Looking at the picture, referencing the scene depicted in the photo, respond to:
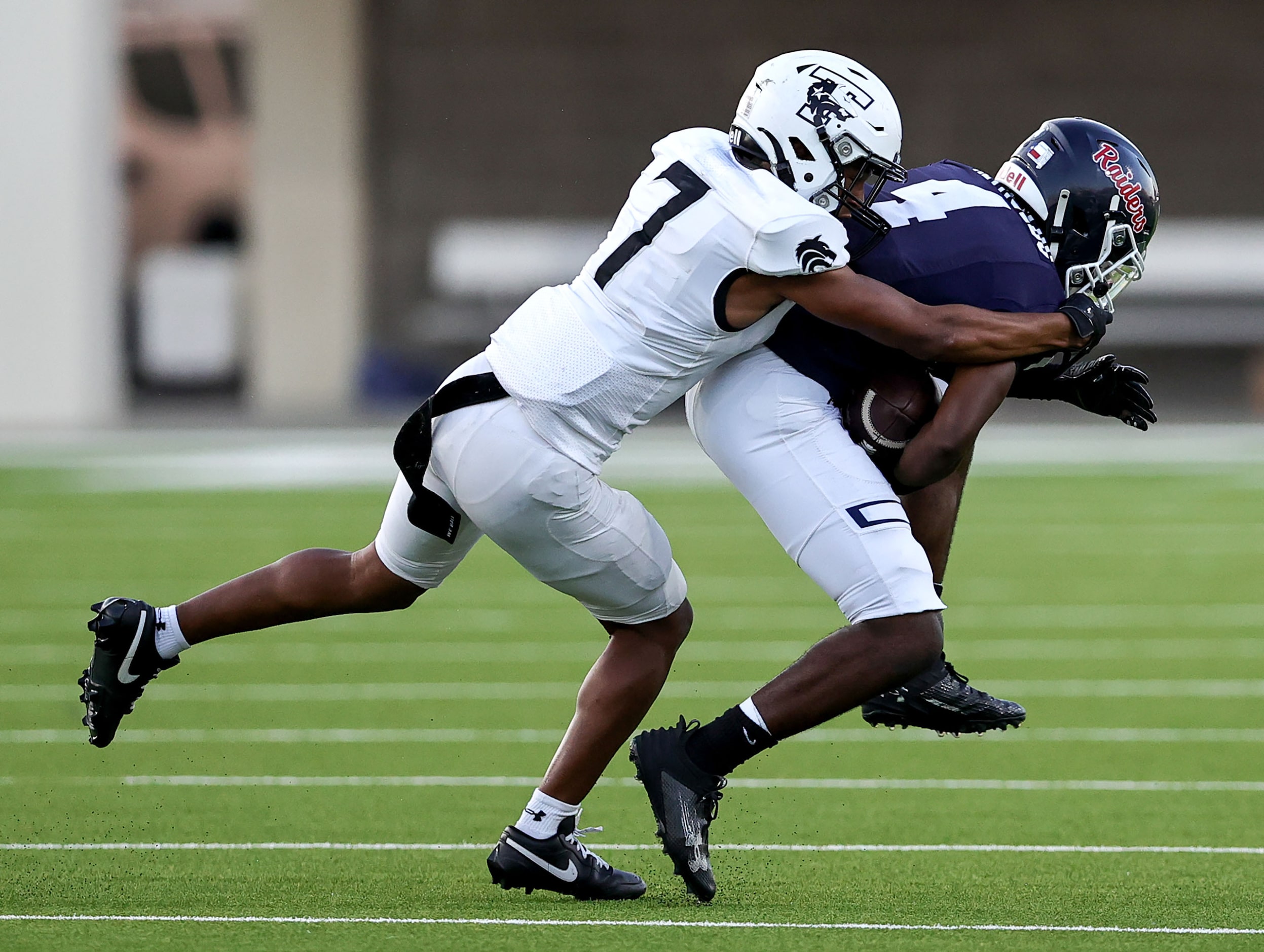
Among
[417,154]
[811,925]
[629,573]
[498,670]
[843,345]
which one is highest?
[843,345]

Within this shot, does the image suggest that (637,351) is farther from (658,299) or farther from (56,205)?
(56,205)

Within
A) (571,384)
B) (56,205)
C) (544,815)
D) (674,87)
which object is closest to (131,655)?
(544,815)

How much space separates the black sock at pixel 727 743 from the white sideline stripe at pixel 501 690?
265 centimetres

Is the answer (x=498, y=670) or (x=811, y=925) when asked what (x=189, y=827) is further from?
(x=498, y=670)

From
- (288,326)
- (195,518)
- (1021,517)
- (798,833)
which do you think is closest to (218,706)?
(798,833)

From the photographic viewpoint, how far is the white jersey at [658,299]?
3869 millimetres

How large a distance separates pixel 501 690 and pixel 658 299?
10.8 feet

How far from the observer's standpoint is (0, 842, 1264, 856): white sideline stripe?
4.56 m

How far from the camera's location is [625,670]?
13.9ft

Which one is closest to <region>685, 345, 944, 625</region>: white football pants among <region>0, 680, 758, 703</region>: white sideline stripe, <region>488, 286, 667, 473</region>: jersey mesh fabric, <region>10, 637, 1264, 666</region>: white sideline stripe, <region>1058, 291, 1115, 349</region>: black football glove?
<region>488, 286, 667, 473</region>: jersey mesh fabric

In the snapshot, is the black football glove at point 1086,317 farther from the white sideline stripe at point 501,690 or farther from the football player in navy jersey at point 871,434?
the white sideline stripe at point 501,690

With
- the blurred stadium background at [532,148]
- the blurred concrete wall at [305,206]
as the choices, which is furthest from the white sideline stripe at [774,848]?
the blurred concrete wall at [305,206]

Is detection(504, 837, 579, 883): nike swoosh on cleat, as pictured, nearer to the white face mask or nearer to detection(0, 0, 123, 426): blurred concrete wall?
the white face mask

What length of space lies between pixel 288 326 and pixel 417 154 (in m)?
2.75
